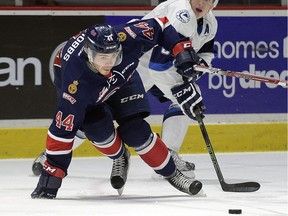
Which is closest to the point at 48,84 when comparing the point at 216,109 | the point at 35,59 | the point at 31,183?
the point at 35,59

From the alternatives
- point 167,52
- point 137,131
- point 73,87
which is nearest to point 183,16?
point 167,52

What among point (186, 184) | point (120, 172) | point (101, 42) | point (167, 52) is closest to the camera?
point (101, 42)

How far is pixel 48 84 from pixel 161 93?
118cm

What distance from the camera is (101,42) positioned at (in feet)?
12.5

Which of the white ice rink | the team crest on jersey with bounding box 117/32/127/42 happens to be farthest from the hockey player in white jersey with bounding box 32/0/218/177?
the team crest on jersey with bounding box 117/32/127/42

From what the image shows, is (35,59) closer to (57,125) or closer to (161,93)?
(161,93)

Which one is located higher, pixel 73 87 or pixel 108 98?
pixel 73 87

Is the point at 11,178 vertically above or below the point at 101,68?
below

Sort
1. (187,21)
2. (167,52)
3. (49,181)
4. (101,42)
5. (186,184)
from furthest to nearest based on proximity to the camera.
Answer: (167,52) < (187,21) < (186,184) < (49,181) < (101,42)

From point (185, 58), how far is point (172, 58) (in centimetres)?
85

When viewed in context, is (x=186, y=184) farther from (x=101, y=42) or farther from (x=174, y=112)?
(x=174, y=112)

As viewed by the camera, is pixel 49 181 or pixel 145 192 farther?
pixel 145 192

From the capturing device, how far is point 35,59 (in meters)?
6.17

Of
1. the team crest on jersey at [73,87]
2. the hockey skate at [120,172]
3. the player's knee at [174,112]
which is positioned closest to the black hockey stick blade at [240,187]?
the hockey skate at [120,172]
